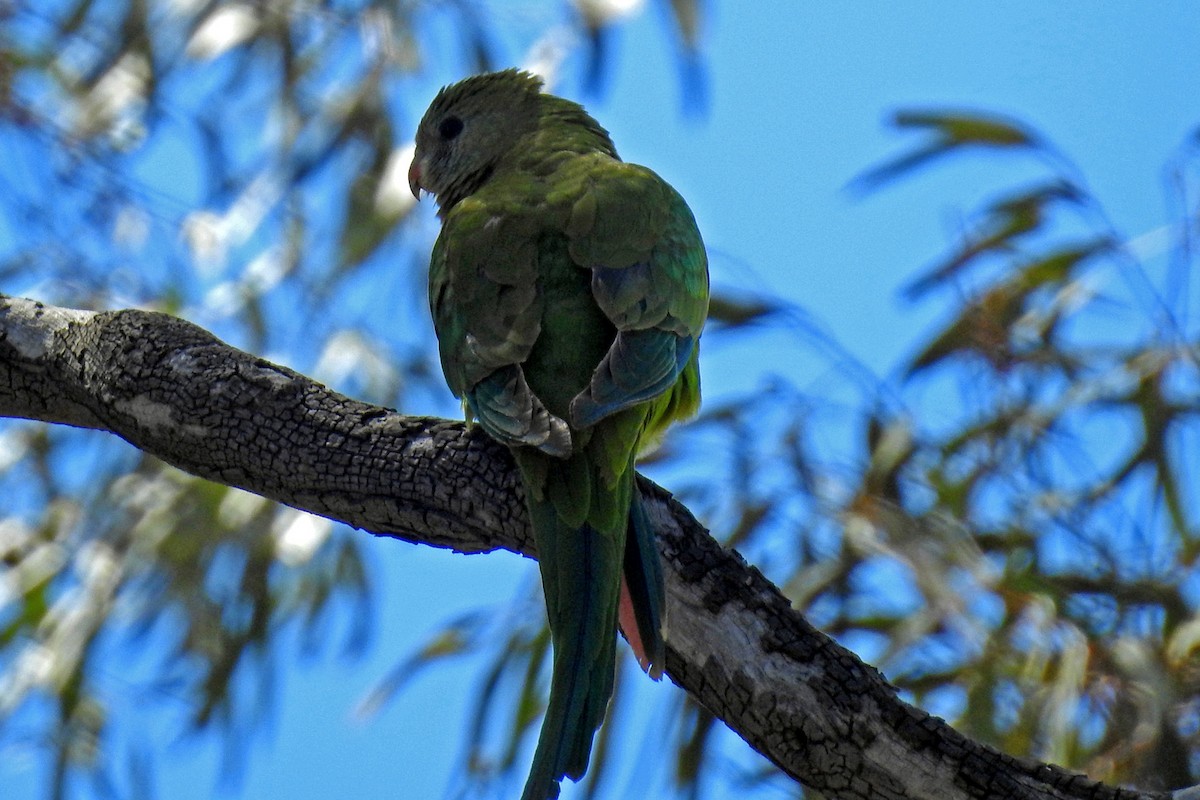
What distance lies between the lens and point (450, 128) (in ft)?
11.5

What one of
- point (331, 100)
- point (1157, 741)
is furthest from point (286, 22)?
point (1157, 741)

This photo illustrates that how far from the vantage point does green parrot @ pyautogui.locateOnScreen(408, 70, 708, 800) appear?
2.12 m

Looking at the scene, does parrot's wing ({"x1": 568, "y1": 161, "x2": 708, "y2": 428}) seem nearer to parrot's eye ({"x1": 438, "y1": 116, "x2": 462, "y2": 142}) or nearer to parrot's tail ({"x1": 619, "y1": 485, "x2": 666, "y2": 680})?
parrot's tail ({"x1": 619, "y1": 485, "x2": 666, "y2": 680})

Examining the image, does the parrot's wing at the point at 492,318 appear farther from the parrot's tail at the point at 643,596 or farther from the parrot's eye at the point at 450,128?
the parrot's eye at the point at 450,128

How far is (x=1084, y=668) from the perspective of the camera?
3.70 meters

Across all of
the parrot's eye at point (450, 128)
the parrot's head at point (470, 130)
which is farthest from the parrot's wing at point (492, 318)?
the parrot's eye at point (450, 128)

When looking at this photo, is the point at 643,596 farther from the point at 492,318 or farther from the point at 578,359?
the point at 492,318

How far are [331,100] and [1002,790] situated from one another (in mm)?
4439

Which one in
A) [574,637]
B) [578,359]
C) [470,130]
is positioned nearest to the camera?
[574,637]

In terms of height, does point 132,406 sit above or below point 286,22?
below

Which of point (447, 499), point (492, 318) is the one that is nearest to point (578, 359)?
point (492, 318)

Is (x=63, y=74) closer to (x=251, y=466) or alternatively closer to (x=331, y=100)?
(x=331, y=100)

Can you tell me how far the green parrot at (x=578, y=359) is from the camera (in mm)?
2115

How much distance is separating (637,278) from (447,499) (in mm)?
542
